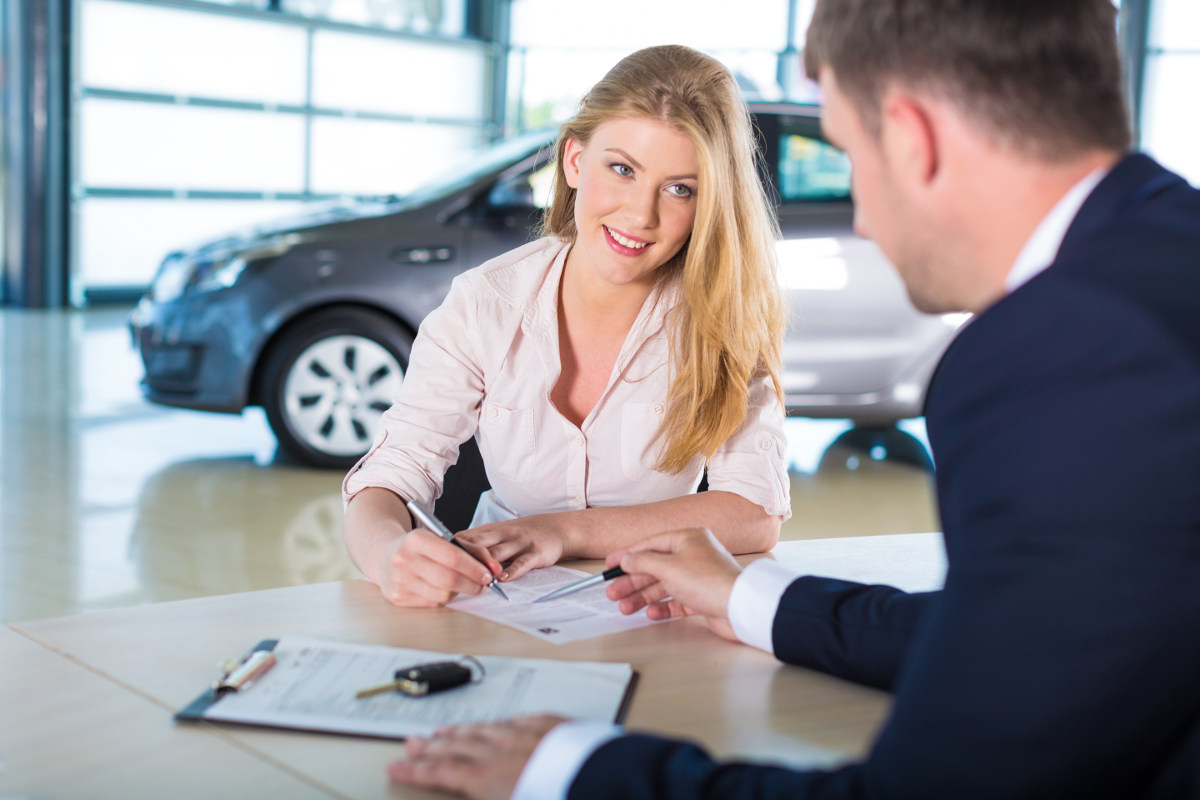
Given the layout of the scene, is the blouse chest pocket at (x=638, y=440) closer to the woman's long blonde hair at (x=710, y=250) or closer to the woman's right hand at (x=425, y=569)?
the woman's long blonde hair at (x=710, y=250)

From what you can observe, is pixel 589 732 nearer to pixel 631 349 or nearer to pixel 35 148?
pixel 631 349

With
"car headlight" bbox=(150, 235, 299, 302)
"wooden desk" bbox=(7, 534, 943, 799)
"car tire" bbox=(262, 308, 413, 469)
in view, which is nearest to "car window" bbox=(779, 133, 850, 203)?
"car tire" bbox=(262, 308, 413, 469)

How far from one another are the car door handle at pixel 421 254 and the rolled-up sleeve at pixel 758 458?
2.84 m

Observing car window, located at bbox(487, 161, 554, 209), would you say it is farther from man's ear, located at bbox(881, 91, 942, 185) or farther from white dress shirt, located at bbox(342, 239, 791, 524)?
man's ear, located at bbox(881, 91, 942, 185)

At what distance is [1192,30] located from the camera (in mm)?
9727

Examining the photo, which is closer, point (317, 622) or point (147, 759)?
point (147, 759)

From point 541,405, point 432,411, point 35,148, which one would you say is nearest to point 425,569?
point 432,411

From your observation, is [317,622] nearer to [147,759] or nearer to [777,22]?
[147,759]

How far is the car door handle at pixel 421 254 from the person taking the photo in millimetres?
4684

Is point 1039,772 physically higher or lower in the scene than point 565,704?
higher

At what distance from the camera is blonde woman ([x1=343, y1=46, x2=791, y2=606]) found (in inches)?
75.6

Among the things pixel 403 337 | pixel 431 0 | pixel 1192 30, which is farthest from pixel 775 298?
pixel 431 0

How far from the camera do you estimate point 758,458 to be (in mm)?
1961

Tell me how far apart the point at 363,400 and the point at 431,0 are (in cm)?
860
